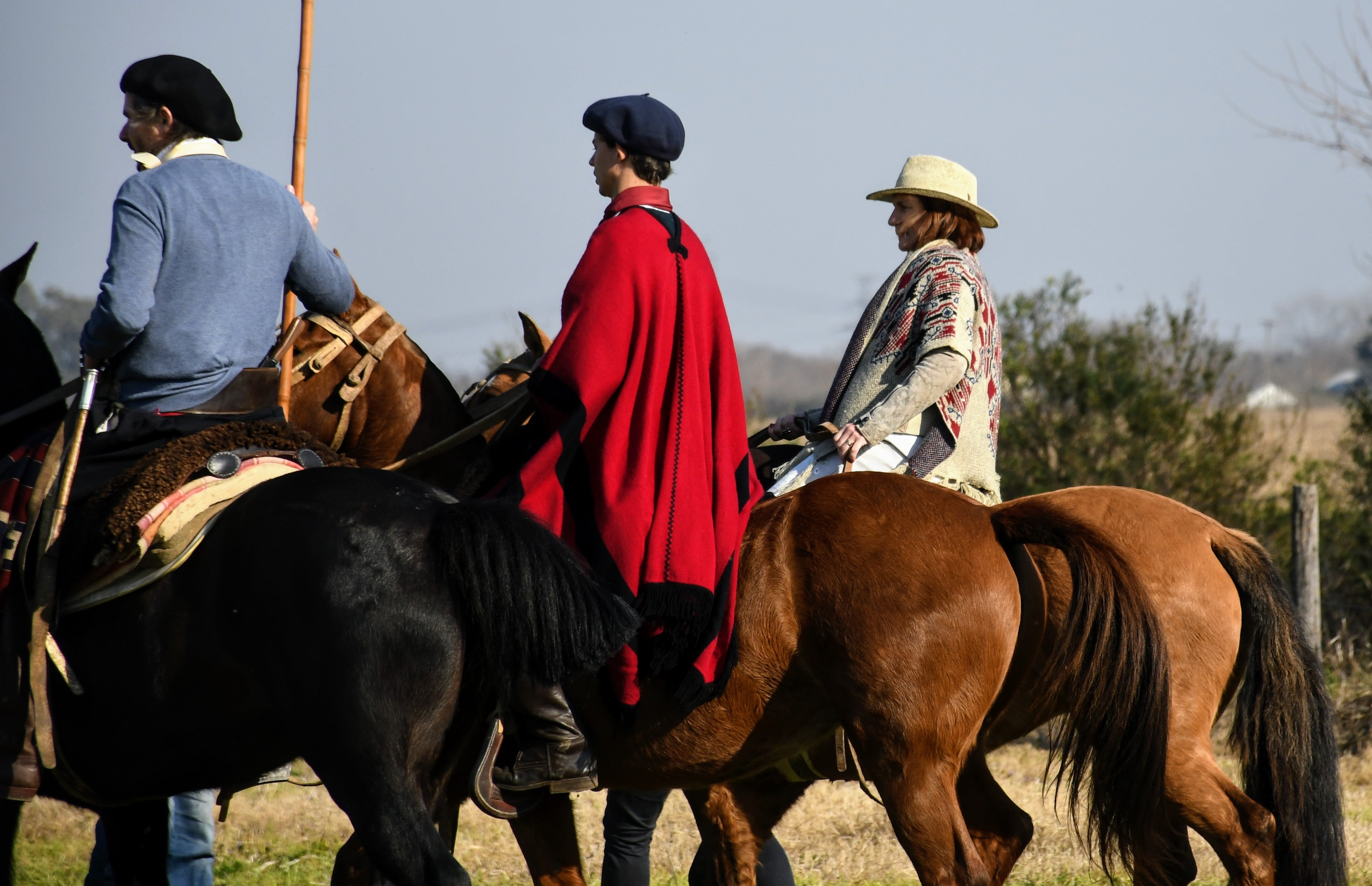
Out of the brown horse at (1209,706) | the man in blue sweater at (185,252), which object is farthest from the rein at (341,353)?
the brown horse at (1209,706)

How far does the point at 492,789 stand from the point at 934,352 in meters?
1.90

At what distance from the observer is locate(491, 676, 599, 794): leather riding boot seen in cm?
307

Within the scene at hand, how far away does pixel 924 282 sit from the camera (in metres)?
4.03

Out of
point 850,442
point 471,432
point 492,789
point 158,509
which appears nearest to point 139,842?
point 492,789

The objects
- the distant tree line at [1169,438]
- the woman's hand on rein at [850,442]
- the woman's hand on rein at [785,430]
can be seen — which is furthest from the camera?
the distant tree line at [1169,438]

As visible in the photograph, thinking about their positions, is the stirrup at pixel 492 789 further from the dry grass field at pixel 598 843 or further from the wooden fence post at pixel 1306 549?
the wooden fence post at pixel 1306 549

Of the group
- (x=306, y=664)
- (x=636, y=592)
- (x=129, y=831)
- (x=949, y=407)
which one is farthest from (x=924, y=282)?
(x=129, y=831)

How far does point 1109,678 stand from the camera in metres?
3.31

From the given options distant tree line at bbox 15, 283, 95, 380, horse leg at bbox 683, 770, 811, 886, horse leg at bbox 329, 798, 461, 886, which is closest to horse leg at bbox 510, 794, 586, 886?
horse leg at bbox 329, 798, 461, 886

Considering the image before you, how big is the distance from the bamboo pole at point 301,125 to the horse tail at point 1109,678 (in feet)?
7.24

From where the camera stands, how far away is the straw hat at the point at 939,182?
4164 millimetres

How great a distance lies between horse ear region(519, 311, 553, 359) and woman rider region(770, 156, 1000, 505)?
1065mm

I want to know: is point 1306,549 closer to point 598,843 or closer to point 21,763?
point 598,843

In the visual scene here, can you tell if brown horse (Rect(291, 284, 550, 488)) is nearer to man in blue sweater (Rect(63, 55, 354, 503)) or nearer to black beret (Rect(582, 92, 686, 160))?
man in blue sweater (Rect(63, 55, 354, 503))
